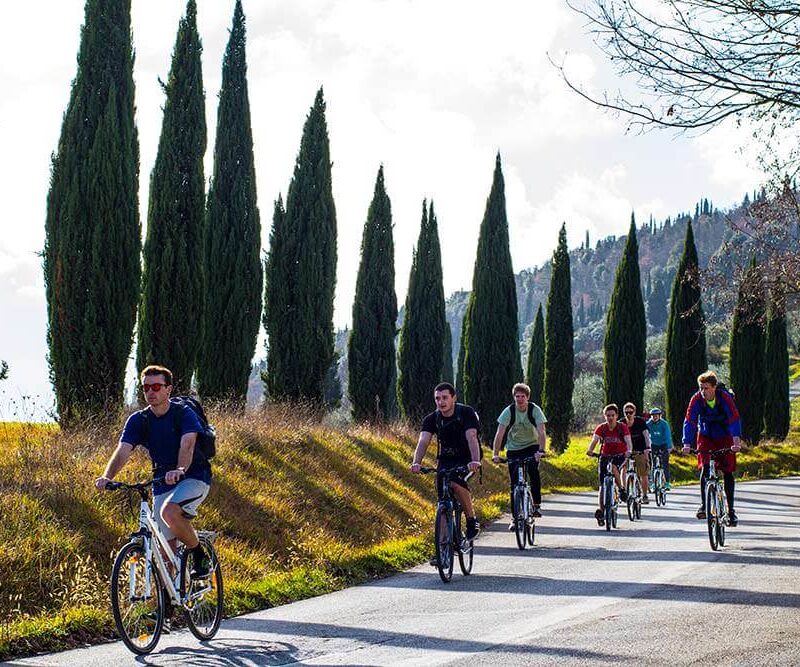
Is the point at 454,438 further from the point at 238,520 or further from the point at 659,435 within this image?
the point at 659,435

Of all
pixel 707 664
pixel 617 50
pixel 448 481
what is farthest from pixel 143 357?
pixel 707 664

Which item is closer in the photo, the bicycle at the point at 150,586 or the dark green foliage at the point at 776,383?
the bicycle at the point at 150,586

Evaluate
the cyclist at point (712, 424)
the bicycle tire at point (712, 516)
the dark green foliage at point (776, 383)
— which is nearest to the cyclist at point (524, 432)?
the cyclist at point (712, 424)

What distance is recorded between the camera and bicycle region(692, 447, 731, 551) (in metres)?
13.3

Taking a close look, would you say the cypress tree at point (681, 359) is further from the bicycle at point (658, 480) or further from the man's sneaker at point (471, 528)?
the man's sneaker at point (471, 528)

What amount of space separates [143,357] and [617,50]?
1404cm

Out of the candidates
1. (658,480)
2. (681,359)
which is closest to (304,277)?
(658,480)

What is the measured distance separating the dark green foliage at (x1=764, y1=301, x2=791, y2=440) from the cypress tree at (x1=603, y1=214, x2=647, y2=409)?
430 inches

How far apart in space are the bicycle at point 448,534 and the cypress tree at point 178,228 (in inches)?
360

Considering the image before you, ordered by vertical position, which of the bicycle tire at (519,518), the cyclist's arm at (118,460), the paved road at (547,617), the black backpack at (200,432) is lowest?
the paved road at (547,617)

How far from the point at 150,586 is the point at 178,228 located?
14.5 meters

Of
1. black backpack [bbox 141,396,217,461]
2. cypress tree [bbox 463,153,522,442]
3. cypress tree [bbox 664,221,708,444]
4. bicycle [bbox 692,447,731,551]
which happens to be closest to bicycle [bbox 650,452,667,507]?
bicycle [bbox 692,447,731,551]

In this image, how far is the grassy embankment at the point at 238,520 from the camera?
29.0 ft

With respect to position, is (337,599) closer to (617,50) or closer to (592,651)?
(592,651)
